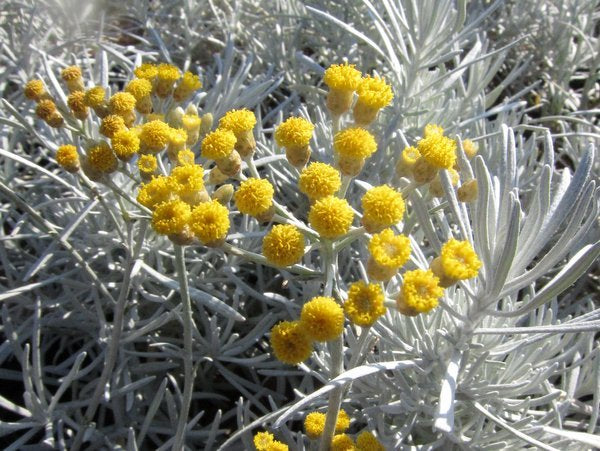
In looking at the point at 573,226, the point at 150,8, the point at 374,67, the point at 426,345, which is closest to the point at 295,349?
the point at 426,345

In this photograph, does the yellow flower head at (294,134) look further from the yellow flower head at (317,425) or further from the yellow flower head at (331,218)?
the yellow flower head at (317,425)

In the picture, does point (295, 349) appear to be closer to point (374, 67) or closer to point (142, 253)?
point (142, 253)

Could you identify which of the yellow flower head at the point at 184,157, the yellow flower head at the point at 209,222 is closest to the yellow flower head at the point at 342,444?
the yellow flower head at the point at 209,222

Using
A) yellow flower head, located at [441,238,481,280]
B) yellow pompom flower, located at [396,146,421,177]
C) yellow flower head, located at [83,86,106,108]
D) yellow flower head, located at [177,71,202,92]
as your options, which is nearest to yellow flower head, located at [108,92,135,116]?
yellow flower head, located at [83,86,106,108]

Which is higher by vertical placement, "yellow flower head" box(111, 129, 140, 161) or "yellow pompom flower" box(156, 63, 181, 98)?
"yellow pompom flower" box(156, 63, 181, 98)

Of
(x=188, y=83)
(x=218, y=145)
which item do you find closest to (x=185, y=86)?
(x=188, y=83)

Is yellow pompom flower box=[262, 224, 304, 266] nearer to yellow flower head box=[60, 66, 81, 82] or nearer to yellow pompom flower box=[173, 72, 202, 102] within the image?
yellow pompom flower box=[173, 72, 202, 102]
